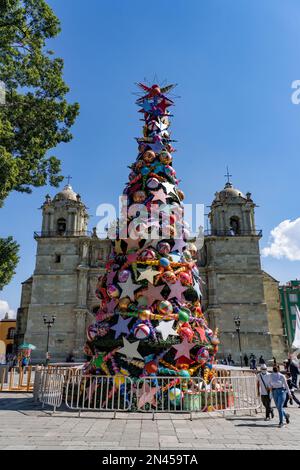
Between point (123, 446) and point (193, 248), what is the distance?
22.1ft

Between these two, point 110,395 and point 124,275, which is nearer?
point 110,395

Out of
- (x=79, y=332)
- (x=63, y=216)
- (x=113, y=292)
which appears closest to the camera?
(x=113, y=292)

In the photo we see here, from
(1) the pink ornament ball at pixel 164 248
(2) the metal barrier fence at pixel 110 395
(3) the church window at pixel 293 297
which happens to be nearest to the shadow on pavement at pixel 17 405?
(2) the metal barrier fence at pixel 110 395

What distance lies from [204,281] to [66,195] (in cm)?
1678

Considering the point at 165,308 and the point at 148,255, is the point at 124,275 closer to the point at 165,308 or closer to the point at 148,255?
the point at 148,255

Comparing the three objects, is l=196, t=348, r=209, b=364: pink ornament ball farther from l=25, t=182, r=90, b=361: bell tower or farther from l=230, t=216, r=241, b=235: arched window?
l=230, t=216, r=241, b=235: arched window

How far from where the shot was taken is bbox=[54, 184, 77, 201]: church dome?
37.5m

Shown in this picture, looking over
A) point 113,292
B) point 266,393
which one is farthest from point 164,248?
point 266,393

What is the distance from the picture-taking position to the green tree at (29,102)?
35.4 ft

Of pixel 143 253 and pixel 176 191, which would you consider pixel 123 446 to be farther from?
pixel 176 191

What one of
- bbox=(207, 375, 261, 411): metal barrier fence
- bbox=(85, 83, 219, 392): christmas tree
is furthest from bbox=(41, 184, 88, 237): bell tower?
bbox=(207, 375, 261, 411): metal barrier fence

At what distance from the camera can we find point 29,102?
11.8 meters

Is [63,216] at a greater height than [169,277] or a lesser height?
greater
